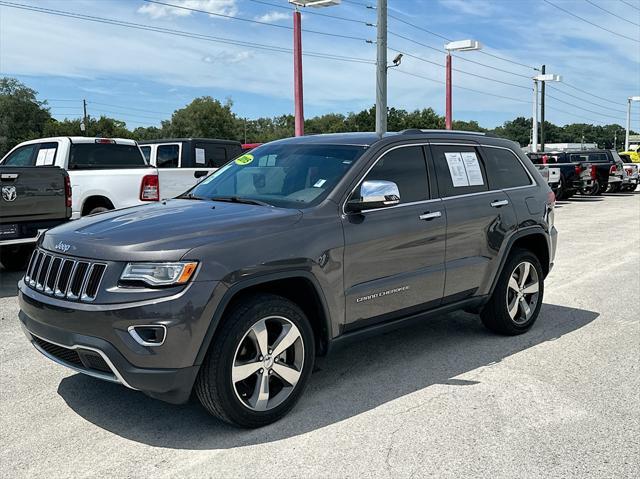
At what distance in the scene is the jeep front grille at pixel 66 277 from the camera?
11.4ft

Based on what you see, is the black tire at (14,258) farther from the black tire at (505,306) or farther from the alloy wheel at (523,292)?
the alloy wheel at (523,292)

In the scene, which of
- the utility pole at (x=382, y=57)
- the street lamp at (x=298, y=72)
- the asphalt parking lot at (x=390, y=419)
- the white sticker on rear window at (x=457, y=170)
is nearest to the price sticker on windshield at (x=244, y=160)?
the white sticker on rear window at (x=457, y=170)

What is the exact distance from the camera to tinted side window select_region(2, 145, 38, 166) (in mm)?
10710

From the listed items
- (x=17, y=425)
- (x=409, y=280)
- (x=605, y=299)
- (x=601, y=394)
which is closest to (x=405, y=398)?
(x=409, y=280)

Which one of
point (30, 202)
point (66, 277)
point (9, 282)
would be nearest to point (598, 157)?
point (30, 202)

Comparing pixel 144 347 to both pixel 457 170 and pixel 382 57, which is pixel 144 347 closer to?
pixel 457 170

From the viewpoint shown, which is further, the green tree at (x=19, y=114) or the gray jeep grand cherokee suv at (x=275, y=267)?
the green tree at (x=19, y=114)

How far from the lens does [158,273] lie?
3.41m

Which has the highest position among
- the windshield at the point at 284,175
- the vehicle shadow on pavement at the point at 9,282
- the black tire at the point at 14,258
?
the windshield at the point at 284,175

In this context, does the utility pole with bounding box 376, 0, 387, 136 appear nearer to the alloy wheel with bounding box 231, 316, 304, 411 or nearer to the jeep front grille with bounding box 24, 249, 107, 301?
the alloy wheel with bounding box 231, 316, 304, 411

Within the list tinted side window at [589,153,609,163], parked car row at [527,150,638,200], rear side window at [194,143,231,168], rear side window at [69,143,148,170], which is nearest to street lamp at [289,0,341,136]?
rear side window at [194,143,231,168]

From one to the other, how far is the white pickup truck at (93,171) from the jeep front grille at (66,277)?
647 centimetres

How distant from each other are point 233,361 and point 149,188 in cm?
748

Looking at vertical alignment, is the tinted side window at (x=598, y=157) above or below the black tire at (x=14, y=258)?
above
